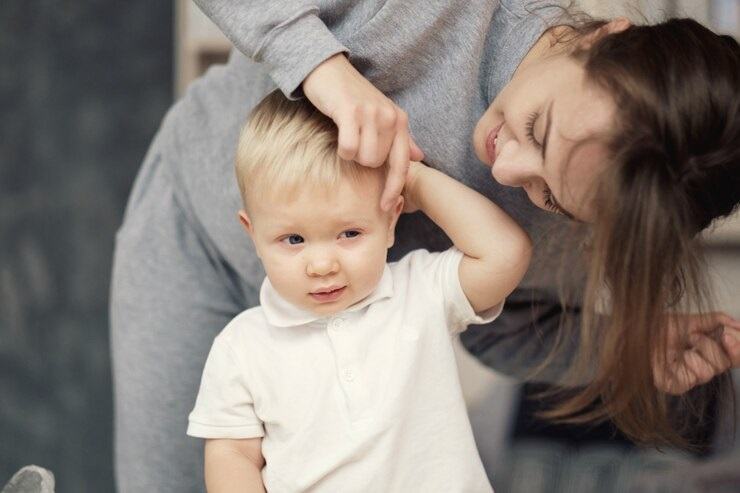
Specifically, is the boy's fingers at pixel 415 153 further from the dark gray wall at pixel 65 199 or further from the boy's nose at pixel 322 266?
the dark gray wall at pixel 65 199

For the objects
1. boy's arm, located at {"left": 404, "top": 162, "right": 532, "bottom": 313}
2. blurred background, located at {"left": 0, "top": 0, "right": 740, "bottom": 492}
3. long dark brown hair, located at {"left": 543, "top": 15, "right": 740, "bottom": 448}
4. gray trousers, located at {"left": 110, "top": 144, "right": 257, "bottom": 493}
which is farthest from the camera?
blurred background, located at {"left": 0, "top": 0, "right": 740, "bottom": 492}

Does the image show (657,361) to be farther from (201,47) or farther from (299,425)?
(201,47)

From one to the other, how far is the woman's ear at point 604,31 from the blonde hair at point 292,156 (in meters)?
0.24

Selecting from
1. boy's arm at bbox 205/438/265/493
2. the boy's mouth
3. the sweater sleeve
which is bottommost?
boy's arm at bbox 205/438/265/493

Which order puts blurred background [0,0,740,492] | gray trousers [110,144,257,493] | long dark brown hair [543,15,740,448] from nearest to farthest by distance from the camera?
1. long dark brown hair [543,15,740,448]
2. gray trousers [110,144,257,493]
3. blurred background [0,0,740,492]

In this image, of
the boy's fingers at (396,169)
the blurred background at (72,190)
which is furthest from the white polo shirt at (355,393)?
the blurred background at (72,190)

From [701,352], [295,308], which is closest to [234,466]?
[295,308]

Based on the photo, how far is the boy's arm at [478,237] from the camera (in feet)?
3.34

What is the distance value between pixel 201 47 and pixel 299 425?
1400 mm

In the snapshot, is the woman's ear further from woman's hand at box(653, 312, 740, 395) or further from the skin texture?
woman's hand at box(653, 312, 740, 395)

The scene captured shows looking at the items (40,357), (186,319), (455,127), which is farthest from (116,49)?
(455,127)

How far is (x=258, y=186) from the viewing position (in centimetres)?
97

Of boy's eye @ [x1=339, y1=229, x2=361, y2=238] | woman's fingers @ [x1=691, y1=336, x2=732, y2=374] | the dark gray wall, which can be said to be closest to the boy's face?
boy's eye @ [x1=339, y1=229, x2=361, y2=238]

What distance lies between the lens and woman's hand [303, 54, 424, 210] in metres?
0.93
